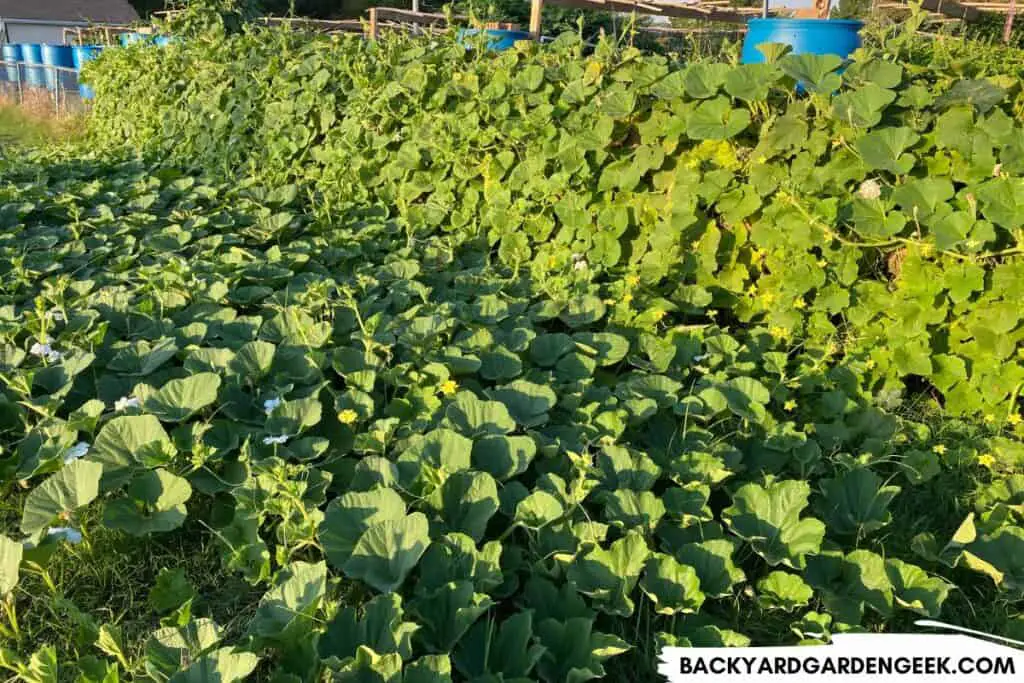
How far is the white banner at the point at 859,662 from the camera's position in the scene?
5.17ft

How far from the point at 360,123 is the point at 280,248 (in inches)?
39.4

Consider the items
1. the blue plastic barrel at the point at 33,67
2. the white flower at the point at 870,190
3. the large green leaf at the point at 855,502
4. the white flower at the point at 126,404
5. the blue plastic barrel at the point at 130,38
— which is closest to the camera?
the large green leaf at the point at 855,502

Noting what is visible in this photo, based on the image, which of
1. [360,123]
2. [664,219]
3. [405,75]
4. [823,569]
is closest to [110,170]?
[360,123]

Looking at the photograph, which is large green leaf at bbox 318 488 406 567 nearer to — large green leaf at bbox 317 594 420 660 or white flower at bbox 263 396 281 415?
large green leaf at bbox 317 594 420 660

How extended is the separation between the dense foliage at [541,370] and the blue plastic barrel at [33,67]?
925 centimetres

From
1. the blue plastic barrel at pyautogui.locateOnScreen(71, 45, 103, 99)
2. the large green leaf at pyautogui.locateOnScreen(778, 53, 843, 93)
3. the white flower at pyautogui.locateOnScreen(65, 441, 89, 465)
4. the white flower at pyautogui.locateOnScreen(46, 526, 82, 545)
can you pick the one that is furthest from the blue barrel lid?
the blue plastic barrel at pyautogui.locateOnScreen(71, 45, 103, 99)

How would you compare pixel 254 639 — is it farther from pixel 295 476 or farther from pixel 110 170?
pixel 110 170

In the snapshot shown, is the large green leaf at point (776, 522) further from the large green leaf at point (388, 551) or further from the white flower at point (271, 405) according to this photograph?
the white flower at point (271, 405)

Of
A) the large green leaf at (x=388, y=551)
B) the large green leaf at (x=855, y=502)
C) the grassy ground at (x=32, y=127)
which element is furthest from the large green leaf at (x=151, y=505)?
the grassy ground at (x=32, y=127)

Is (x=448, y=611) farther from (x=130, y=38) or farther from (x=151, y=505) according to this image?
(x=130, y=38)

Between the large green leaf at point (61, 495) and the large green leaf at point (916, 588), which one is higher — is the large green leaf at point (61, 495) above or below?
above

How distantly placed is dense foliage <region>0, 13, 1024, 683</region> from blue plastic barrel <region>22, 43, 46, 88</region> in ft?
30.3

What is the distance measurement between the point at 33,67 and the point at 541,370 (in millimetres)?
13045

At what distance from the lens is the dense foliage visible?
1.68 meters
